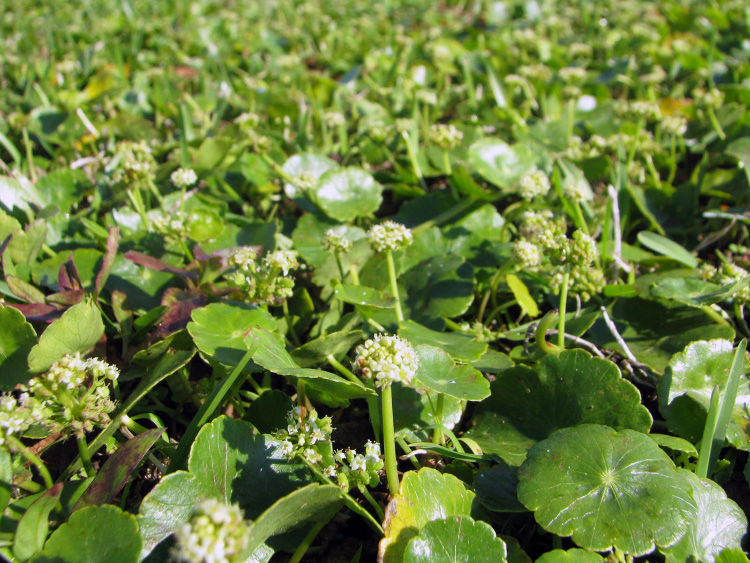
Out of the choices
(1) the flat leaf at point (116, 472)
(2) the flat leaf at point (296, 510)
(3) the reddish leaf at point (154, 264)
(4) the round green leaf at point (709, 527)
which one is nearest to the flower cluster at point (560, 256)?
(4) the round green leaf at point (709, 527)

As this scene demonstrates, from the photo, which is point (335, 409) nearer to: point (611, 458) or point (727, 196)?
point (611, 458)

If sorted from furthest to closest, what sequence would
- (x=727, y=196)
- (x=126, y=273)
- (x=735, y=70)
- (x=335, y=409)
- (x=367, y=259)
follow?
(x=735, y=70), (x=727, y=196), (x=367, y=259), (x=126, y=273), (x=335, y=409)

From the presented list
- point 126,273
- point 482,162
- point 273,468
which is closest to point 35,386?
point 273,468

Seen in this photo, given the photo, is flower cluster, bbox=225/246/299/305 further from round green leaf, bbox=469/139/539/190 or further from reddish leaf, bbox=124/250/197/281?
round green leaf, bbox=469/139/539/190

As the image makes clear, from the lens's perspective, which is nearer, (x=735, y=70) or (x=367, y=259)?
(x=367, y=259)

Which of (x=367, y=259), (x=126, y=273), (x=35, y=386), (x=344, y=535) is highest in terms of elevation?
(x=35, y=386)
